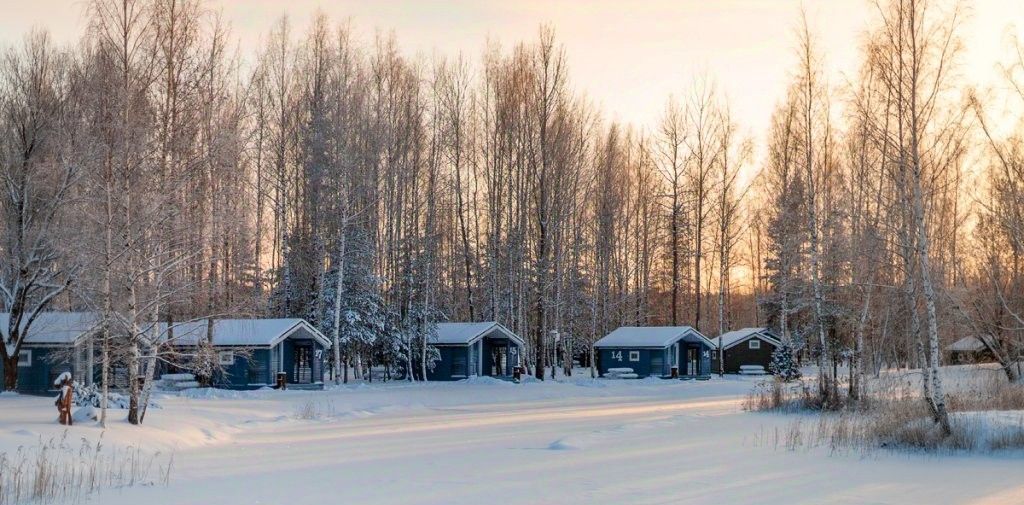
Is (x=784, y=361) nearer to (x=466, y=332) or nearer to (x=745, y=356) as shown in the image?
(x=745, y=356)

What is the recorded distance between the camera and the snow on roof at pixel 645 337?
45188 mm

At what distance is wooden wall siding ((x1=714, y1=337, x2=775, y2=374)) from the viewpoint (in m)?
52.9

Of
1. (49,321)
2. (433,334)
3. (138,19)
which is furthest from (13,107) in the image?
(433,334)

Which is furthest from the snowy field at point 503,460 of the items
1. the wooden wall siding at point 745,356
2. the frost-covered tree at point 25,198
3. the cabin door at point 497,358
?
the wooden wall siding at point 745,356

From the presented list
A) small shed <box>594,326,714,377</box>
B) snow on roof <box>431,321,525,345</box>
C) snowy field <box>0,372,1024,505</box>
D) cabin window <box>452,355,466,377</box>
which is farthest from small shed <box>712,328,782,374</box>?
snowy field <box>0,372,1024,505</box>

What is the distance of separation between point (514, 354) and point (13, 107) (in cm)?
2478

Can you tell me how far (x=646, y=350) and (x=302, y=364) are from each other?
16.6 m

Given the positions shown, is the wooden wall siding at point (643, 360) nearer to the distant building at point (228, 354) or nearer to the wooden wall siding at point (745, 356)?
the wooden wall siding at point (745, 356)

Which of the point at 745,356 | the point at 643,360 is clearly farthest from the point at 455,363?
the point at 745,356

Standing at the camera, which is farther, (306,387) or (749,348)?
(749,348)

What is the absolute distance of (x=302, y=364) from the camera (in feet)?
126

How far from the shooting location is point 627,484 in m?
12.2

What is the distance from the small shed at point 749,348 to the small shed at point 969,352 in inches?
372

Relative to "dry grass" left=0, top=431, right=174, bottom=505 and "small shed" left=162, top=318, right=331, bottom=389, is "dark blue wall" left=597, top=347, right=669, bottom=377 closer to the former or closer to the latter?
"small shed" left=162, top=318, right=331, bottom=389
